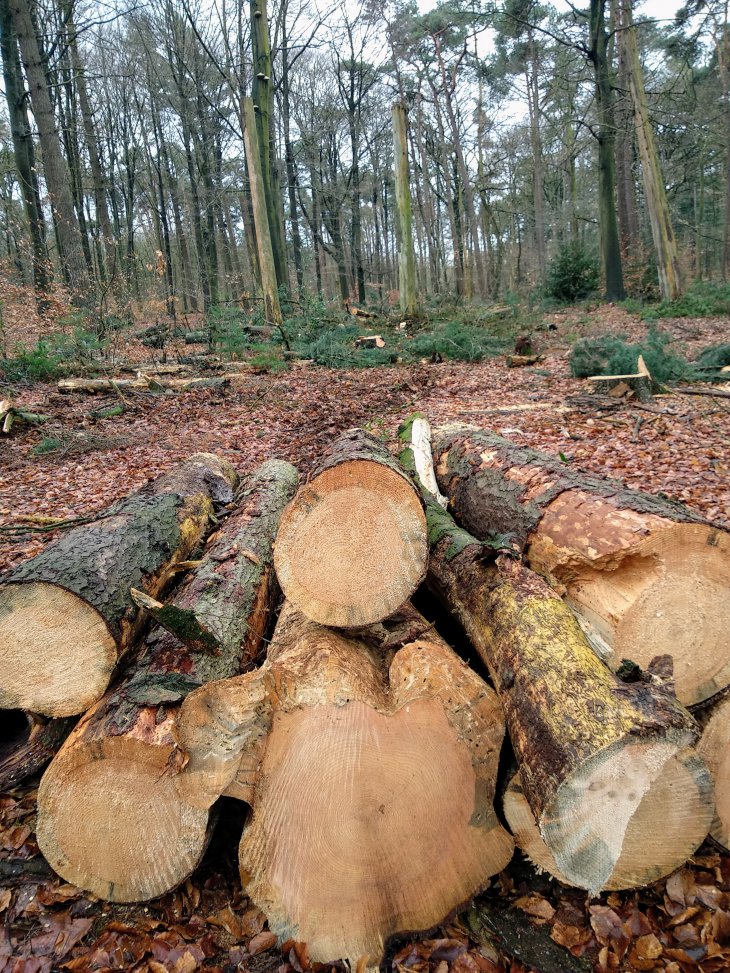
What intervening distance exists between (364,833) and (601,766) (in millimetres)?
716

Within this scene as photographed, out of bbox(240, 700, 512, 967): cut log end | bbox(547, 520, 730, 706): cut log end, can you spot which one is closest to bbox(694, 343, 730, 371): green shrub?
bbox(547, 520, 730, 706): cut log end

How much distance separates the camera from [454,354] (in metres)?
11.8

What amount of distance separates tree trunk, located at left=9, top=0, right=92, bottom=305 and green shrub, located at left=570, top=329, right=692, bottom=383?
986cm

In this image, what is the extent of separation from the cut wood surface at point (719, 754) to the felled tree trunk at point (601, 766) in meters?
0.29

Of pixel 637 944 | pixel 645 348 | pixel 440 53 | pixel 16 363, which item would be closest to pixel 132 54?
pixel 440 53

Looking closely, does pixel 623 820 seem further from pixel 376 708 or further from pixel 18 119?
pixel 18 119

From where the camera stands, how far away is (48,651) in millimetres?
2090

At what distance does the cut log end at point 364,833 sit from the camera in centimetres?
156

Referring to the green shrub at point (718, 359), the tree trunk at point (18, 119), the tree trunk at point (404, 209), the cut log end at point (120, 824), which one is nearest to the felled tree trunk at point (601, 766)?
the cut log end at point (120, 824)

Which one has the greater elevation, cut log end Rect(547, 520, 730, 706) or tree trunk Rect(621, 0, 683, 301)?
tree trunk Rect(621, 0, 683, 301)

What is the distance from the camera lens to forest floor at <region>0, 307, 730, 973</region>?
158cm

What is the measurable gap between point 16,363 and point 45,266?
70.7 inches

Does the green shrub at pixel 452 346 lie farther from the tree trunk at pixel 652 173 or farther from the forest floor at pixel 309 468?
the tree trunk at pixel 652 173

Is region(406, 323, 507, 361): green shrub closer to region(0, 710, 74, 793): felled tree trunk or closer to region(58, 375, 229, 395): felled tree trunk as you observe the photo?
region(58, 375, 229, 395): felled tree trunk
